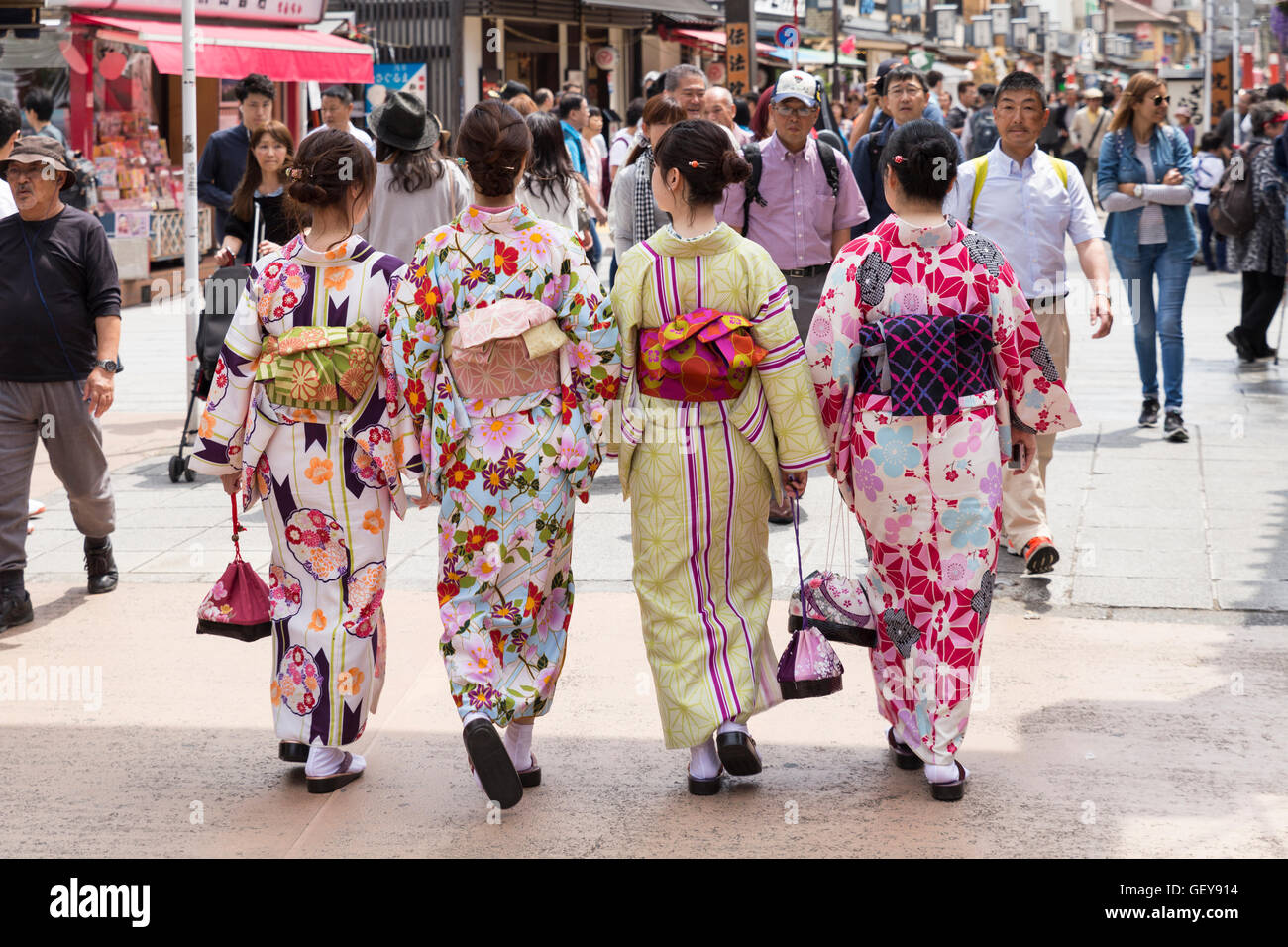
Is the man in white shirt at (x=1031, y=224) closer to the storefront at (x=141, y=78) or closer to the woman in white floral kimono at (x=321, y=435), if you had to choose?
the woman in white floral kimono at (x=321, y=435)

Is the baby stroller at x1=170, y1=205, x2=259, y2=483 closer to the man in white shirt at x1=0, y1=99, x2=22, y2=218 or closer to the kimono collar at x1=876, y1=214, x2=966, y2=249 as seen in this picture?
the man in white shirt at x1=0, y1=99, x2=22, y2=218

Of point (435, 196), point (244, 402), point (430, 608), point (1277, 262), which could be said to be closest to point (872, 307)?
point (244, 402)

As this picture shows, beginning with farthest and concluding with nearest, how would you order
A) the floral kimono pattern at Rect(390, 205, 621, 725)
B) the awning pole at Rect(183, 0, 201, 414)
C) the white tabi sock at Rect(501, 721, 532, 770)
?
1. the awning pole at Rect(183, 0, 201, 414)
2. the white tabi sock at Rect(501, 721, 532, 770)
3. the floral kimono pattern at Rect(390, 205, 621, 725)

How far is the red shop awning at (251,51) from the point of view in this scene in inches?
563

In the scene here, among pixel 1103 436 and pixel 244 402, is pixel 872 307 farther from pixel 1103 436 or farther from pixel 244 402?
pixel 1103 436

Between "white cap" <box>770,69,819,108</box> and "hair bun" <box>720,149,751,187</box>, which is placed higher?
"white cap" <box>770,69,819,108</box>

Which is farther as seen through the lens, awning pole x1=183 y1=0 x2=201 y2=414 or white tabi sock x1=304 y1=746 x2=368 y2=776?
awning pole x1=183 y1=0 x2=201 y2=414

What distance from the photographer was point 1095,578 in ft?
18.7

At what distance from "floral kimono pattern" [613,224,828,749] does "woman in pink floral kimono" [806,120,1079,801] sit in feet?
0.49

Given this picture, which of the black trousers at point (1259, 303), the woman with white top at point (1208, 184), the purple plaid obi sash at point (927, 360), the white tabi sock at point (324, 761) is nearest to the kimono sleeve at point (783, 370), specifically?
the purple plaid obi sash at point (927, 360)

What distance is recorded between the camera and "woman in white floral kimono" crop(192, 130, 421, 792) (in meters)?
3.88

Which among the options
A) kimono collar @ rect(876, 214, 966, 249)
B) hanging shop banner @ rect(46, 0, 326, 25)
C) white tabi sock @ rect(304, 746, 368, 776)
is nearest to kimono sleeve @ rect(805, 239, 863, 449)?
kimono collar @ rect(876, 214, 966, 249)

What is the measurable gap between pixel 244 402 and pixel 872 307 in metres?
1.62

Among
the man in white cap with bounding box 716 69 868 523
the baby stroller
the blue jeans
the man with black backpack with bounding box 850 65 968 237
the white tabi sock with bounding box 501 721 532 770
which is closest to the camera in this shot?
the white tabi sock with bounding box 501 721 532 770
